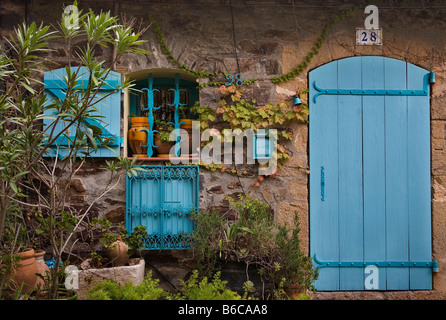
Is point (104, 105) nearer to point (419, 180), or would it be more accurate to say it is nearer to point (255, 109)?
point (255, 109)

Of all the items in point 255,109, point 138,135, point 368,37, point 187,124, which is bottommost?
point 138,135

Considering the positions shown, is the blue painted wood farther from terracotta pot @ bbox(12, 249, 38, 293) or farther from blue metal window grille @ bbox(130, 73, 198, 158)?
terracotta pot @ bbox(12, 249, 38, 293)

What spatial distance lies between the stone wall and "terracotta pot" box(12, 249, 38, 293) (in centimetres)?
74

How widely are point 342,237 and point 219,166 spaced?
1307 millimetres

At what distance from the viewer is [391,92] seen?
11.9 feet

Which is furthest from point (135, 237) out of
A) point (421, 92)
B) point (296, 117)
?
point (421, 92)

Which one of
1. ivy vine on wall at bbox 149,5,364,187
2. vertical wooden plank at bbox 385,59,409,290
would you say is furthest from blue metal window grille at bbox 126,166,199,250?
vertical wooden plank at bbox 385,59,409,290

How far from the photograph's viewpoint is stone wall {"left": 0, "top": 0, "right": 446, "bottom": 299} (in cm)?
359

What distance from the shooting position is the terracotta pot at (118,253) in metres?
3.18

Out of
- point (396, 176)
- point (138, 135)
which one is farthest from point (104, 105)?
point (396, 176)

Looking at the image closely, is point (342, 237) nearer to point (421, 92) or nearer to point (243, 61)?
point (421, 92)

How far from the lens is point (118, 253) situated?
10.4ft

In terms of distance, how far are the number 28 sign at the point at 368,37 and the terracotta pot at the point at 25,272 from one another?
3.36 meters

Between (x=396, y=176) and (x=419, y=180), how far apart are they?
0.73 feet
